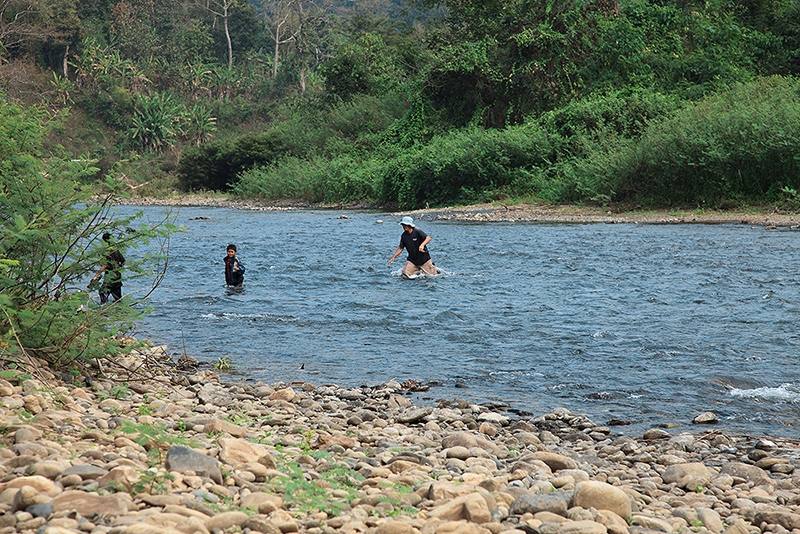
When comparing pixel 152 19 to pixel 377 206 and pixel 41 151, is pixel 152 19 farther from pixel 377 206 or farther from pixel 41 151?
pixel 41 151

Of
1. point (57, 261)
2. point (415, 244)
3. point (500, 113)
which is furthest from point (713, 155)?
point (57, 261)

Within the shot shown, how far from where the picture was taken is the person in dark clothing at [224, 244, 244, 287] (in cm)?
1972

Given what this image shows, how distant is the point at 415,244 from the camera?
69.9 ft

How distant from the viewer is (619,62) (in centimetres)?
4859

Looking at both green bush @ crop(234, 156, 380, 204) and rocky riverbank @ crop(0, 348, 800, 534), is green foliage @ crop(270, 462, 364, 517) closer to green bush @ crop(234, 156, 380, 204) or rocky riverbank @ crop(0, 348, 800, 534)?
rocky riverbank @ crop(0, 348, 800, 534)

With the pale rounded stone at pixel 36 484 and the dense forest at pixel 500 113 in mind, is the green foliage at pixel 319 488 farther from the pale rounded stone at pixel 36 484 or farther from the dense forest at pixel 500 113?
the dense forest at pixel 500 113

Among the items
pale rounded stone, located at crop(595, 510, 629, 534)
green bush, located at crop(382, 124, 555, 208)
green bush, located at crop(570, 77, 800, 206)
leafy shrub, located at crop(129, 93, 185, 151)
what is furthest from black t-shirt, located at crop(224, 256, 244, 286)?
leafy shrub, located at crop(129, 93, 185, 151)

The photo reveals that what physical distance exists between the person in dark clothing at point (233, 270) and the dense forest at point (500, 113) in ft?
9.99

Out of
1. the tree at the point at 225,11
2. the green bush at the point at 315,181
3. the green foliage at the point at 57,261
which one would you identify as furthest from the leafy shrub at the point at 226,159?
the green foliage at the point at 57,261

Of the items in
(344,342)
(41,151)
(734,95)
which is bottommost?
(344,342)

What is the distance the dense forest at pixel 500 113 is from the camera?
35.9 m

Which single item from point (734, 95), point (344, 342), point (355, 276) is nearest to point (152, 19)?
point (734, 95)

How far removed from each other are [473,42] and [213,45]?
51849 mm

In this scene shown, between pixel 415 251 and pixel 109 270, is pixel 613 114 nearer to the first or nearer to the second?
pixel 415 251
